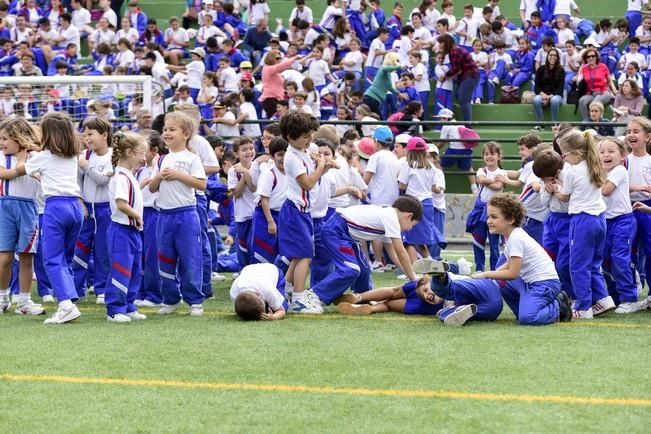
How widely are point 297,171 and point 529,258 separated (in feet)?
6.82

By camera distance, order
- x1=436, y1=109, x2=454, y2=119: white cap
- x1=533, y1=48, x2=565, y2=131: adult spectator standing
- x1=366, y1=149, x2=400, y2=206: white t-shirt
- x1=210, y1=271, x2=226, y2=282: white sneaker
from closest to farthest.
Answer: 1. x1=210, y1=271, x2=226, y2=282: white sneaker
2. x1=366, y1=149, x2=400, y2=206: white t-shirt
3. x1=436, y1=109, x2=454, y2=119: white cap
4. x1=533, y1=48, x2=565, y2=131: adult spectator standing

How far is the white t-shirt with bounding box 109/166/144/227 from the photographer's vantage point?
29.7ft

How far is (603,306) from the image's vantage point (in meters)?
9.34

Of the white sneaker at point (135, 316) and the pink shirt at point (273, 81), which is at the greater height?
the pink shirt at point (273, 81)

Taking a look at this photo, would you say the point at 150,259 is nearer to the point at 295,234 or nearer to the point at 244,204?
the point at 295,234

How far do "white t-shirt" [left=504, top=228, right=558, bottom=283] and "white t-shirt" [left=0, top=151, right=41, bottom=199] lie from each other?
4027 mm

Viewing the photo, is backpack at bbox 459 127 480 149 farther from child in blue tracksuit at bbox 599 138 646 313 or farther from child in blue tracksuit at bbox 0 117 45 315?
child in blue tracksuit at bbox 0 117 45 315

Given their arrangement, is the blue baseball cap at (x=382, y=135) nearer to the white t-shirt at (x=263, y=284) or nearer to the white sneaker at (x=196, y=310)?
the white t-shirt at (x=263, y=284)

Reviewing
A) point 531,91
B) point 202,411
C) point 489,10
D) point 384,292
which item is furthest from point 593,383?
point 489,10

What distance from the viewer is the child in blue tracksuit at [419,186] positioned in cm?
1255

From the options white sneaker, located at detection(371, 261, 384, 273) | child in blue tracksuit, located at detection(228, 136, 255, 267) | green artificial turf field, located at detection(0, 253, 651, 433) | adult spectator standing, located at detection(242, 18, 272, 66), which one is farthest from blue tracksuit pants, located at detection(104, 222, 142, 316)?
adult spectator standing, located at detection(242, 18, 272, 66)

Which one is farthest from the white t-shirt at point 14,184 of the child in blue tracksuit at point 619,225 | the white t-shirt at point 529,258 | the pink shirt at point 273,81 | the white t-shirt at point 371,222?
the pink shirt at point 273,81

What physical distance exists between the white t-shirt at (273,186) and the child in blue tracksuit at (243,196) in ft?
2.52

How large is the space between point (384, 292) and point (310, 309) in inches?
26.2
